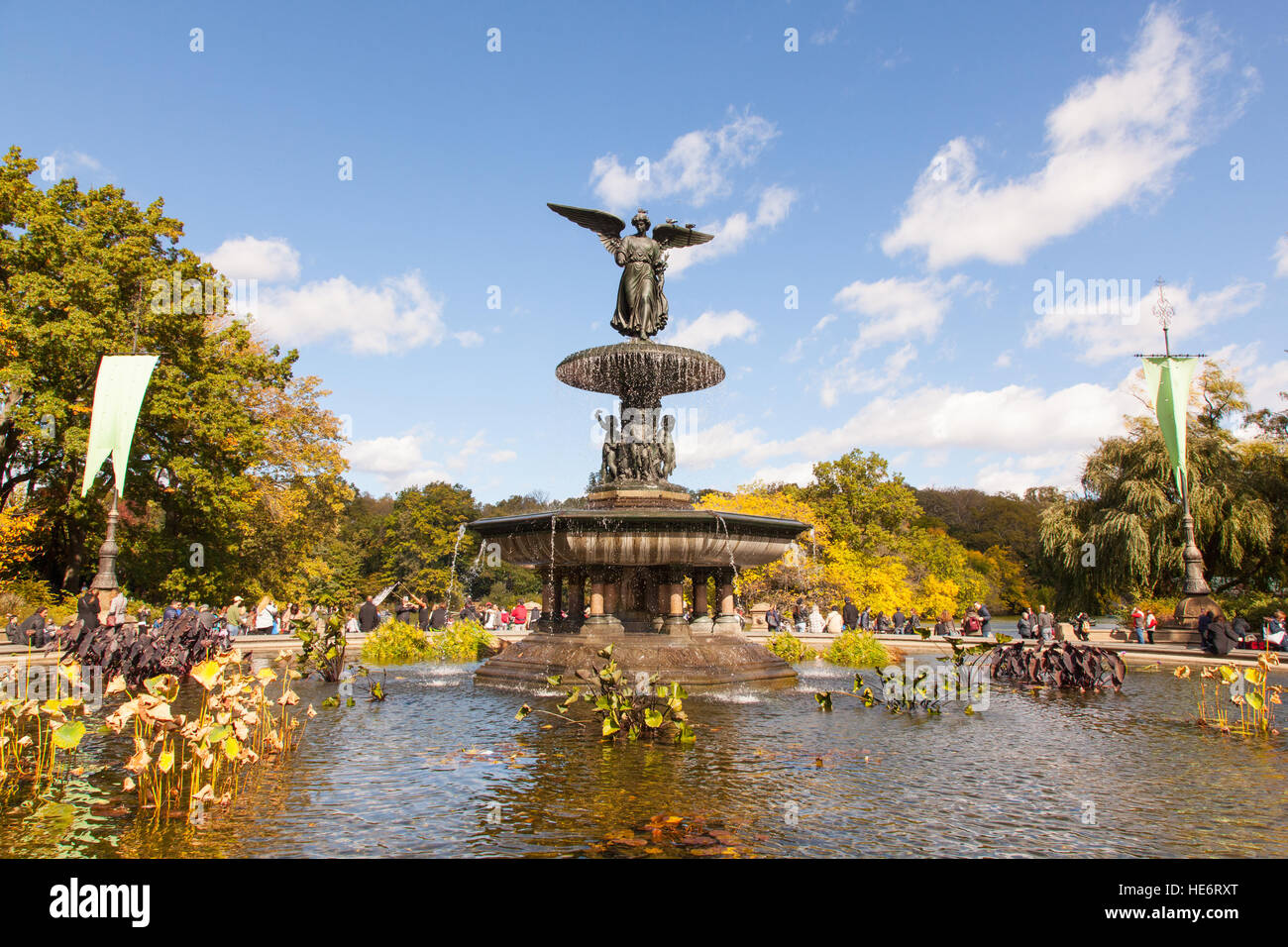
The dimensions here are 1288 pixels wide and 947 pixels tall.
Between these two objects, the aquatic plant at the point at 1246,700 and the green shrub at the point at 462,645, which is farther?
the green shrub at the point at 462,645

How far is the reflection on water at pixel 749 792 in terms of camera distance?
4113 millimetres

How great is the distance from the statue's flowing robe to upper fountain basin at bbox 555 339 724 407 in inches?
38.3

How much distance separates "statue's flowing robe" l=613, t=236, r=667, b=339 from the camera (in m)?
14.4

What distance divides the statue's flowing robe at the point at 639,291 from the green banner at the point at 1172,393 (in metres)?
13.1

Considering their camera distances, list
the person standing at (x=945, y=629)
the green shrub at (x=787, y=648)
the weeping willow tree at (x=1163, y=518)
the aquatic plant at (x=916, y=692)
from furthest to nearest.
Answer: the weeping willow tree at (x=1163, y=518) < the person standing at (x=945, y=629) < the green shrub at (x=787, y=648) < the aquatic plant at (x=916, y=692)

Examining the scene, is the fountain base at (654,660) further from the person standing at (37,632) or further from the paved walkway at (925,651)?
the person standing at (37,632)

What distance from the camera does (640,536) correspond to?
11.3 meters

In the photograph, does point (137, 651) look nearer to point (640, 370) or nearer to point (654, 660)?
point (654, 660)

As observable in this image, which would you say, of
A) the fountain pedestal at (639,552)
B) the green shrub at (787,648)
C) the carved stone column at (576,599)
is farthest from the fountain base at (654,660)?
the green shrub at (787,648)

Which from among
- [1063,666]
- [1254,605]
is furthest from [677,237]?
[1254,605]

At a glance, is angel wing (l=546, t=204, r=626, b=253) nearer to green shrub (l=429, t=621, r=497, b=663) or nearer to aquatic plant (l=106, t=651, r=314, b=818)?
green shrub (l=429, t=621, r=497, b=663)
